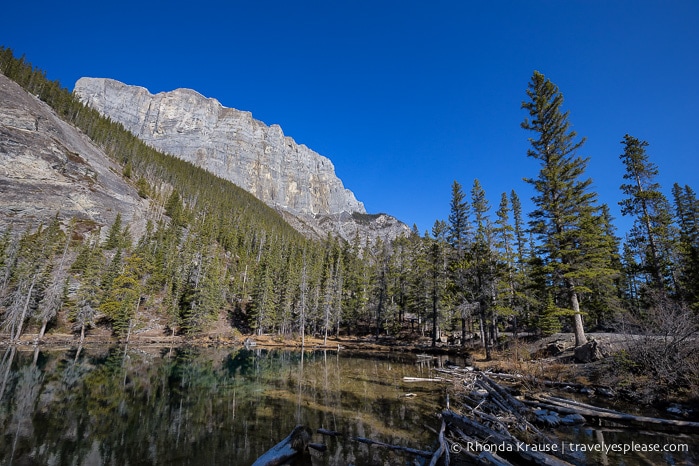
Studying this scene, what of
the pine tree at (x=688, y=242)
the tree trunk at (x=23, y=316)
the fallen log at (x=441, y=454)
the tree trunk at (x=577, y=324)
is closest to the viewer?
the fallen log at (x=441, y=454)

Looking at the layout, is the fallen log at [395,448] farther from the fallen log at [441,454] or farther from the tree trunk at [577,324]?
the tree trunk at [577,324]

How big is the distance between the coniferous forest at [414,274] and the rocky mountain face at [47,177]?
508 cm

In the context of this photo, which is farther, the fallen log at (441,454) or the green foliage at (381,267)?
the green foliage at (381,267)

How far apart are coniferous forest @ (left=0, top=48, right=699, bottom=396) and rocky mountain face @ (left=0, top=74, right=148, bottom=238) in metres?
5.08

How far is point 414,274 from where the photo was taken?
2233 inches

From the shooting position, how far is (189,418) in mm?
12586

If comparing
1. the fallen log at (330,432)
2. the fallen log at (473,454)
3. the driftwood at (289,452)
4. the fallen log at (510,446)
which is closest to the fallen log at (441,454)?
the fallen log at (473,454)

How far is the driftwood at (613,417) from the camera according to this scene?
9.30 metres

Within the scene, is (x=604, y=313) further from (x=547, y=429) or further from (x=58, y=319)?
(x=58, y=319)

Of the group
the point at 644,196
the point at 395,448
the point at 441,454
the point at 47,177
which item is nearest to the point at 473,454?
the point at 441,454

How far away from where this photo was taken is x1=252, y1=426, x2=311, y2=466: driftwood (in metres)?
6.84

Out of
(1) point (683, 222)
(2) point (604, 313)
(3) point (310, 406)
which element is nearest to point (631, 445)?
(3) point (310, 406)

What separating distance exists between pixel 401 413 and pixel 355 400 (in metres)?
3.17

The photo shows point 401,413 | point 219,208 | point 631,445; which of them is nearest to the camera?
point 631,445
